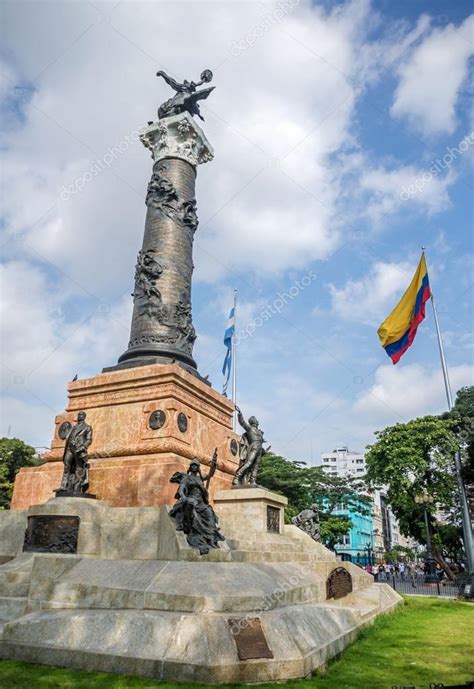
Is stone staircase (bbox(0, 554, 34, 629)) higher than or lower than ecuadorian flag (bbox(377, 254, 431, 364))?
lower

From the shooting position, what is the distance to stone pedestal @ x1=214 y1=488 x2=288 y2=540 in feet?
38.3

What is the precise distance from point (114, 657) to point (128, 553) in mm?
3431

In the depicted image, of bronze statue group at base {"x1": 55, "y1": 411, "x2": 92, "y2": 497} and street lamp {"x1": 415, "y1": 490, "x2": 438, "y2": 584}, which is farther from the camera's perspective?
street lamp {"x1": 415, "y1": 490, "x2": 438, "y2": 584}

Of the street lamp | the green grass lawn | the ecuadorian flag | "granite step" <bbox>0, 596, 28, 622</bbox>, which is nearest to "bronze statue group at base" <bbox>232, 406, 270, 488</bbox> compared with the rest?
the green grass lawn

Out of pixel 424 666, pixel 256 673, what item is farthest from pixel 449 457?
pixel 256 673

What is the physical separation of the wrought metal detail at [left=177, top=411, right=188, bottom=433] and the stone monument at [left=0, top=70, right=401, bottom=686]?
1.9 inches

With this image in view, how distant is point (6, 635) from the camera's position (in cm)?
673

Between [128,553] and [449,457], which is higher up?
[449,457]

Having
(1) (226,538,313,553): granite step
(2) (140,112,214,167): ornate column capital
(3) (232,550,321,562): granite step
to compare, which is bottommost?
(3) (232,550,321,562): granite step

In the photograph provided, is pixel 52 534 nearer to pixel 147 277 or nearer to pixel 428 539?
pixel 147 277

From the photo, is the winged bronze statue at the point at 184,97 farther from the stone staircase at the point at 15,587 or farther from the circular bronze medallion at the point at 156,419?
the stone staircase at the point at 15,587

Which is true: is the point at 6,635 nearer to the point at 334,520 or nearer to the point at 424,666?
the point at 424,666

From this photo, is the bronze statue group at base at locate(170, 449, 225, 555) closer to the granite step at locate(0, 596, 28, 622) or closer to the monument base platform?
the monument base platform

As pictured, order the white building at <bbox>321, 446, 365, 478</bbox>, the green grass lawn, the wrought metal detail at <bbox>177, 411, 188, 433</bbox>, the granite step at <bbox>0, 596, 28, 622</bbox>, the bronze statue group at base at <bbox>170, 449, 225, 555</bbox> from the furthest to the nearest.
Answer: the white building at <bbox>321, 446, 365, 478</bbox>
the wrought metal detail at <bbox>177, 411, 188, 433</bbox>
the bronze statue group at base at <bbox>170, 449, 225, 555</bbox>
the granite step at <bbox>0, 596, 28, 622</bbox>
the green grass lawn
